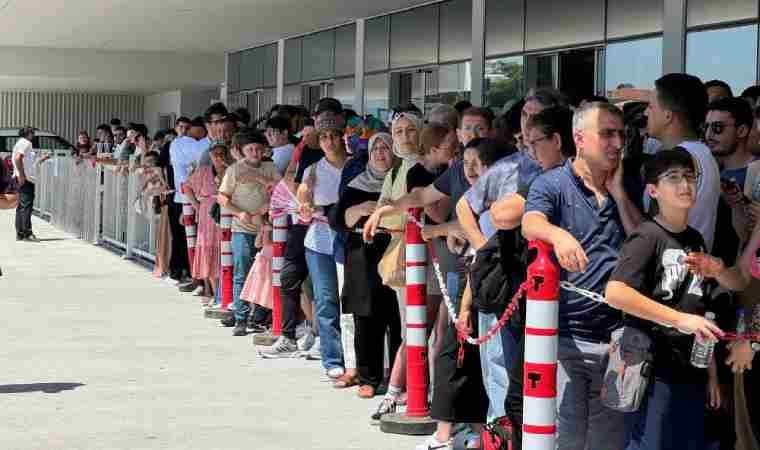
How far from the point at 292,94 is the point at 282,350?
2364 cm

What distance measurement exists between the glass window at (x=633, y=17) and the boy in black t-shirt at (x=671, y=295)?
12483 mm

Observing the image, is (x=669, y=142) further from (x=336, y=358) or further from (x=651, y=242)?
(x=336, y=358)

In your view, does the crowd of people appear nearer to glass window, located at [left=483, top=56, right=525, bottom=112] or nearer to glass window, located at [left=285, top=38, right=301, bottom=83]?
glass window, located at [left=483, top=56, right=525, bottom=112]

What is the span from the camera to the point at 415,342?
8555 millimetres

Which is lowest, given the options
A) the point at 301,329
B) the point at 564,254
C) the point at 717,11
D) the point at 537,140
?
the point at 301,329

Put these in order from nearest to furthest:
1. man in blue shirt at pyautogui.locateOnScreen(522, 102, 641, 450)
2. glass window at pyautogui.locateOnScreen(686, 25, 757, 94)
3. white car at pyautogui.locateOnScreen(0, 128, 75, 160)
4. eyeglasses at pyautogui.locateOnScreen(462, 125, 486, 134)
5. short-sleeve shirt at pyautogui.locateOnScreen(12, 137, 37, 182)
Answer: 1. man in blue shirt at pyautogui.locateOnScreen(522, 102, 641, 450)
2. eyeglasses at pyautogui.locateOnScreen(462, 125, 486, 134)
3. glass window at pyautogui.locateOnScreen(686, 25, 757, 94)
4. short-sleeve shirt at pyautogui.locateOnScreen(12, 137, 37, 182)
5. white car at pyautogui.locateOnScreen(0, 128, 75, 160)

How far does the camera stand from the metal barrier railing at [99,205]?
20.4 meters

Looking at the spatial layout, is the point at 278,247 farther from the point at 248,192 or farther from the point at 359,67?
the point at 359,67

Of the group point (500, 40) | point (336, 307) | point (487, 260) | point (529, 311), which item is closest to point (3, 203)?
point (336, 307)

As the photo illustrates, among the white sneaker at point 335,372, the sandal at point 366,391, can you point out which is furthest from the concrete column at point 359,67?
the sandal at point 366,391

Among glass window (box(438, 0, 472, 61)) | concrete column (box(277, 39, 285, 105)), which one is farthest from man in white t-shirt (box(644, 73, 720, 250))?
concrete column (box(277, 39, 285, 105))

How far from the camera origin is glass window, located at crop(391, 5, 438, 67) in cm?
2552

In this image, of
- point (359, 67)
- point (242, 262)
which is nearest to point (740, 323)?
point (242, 262)

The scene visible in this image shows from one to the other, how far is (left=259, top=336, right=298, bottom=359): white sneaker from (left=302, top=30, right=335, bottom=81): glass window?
20.2m
